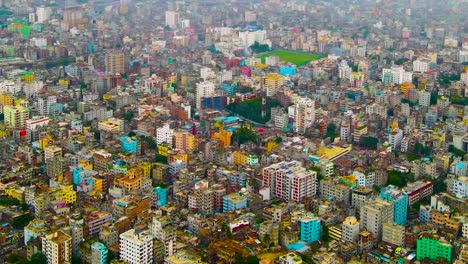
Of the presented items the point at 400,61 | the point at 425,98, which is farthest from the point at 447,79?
the point at 400,61

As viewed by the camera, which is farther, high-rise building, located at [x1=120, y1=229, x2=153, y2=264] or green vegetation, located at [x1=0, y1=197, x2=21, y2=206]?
green vegetation, located at [x1=0, y1=197, x2=21, y2=206]

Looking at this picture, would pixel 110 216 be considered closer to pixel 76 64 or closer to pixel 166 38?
pixel 76 64

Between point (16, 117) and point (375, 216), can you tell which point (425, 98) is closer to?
point (375, 216)

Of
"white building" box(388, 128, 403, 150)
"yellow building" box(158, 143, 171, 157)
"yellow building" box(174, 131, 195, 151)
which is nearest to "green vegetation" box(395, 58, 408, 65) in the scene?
"white building" box(388, 128, 403, 150)

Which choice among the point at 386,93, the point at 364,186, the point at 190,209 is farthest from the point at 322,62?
the point at 190,209

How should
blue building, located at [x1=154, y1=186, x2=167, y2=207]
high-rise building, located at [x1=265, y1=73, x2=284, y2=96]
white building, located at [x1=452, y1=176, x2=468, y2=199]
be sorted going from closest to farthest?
blue building, located at [x1=154, y1=186, x2=167, y2=207]
white building, located at [x1=452, y1=176, x2=468, y2=199]
high-rise building, located at [x1=265, y1=73, x2=284, y2=96]

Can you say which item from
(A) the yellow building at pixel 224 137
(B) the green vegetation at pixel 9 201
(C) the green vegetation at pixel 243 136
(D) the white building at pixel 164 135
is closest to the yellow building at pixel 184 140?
(D) the white building at pixel 164 135

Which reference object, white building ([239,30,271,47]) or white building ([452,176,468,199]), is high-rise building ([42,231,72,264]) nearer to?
white building ([452,176,468,199])
